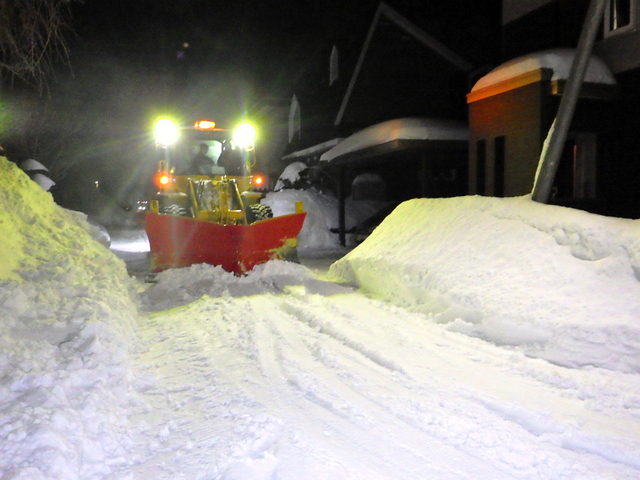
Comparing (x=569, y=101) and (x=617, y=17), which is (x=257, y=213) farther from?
(x=617, y=17)

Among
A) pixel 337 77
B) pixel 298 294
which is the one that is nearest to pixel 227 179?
pixel 298 294

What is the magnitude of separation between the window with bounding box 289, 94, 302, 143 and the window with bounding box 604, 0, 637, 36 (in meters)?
18.0

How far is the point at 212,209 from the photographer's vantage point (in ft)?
37.8

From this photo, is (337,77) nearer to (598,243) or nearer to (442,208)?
(442,208)

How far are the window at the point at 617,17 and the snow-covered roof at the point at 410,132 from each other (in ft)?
14.6

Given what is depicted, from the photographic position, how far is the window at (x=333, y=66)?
2320 centimetres

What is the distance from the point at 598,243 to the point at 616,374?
2318 millimetres

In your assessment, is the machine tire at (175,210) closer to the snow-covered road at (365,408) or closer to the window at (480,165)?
the snow-covered road at (365,408)

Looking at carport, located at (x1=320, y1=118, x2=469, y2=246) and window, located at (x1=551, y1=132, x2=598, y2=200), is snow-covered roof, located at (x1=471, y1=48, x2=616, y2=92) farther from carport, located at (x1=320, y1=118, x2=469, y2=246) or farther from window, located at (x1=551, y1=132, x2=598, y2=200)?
carport, located at (x1=320, y1=118, x2=469, y2=246)

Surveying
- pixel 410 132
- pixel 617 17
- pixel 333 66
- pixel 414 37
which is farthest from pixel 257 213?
pixel 333 66

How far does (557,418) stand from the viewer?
3941mm

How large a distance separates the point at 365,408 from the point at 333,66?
844 inches

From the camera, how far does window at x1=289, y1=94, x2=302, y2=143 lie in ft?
96.0

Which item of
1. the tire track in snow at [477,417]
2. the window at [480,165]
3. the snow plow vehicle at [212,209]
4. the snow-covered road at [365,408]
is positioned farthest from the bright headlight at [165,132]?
the window at [480,165]
